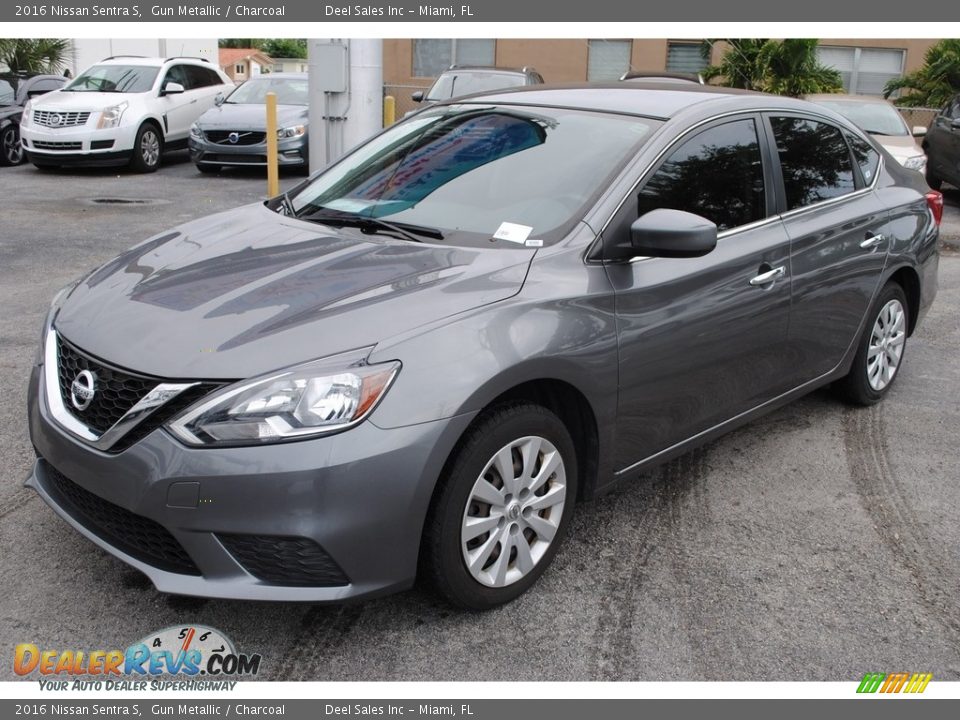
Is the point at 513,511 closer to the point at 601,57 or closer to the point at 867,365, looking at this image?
the point at 867,365

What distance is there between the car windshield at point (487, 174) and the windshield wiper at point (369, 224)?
0.01m

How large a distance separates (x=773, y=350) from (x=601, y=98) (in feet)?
4.19

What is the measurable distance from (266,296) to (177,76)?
13697 millimetres

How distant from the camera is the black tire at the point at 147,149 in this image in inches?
562

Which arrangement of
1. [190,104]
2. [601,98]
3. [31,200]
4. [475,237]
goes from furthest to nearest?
[190,104] → [31,200] → [601,98] → [475,237]

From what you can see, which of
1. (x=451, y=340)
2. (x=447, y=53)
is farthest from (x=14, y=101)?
(x=451, y=340)

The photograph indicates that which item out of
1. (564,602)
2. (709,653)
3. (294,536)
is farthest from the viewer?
(564,602)

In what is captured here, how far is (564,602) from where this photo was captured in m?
3.34

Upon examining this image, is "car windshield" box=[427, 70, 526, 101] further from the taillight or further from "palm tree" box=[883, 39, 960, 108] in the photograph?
"palm tree" box=[883, 39, 960, 108]

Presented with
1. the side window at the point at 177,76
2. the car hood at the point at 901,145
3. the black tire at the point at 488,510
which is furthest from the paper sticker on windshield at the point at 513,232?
the side window at the point at 177,76

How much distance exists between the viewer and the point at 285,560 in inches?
110

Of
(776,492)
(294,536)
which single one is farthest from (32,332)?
(776,492)

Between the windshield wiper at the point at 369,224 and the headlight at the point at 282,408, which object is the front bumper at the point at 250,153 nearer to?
the windshield wiper at the point at 369,224
